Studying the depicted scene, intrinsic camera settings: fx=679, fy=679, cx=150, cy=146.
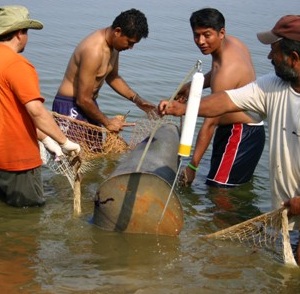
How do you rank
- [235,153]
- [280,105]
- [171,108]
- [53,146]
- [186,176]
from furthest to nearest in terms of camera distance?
[186,176]
[235,153]
[53,146]
[171,108]
[280,105]

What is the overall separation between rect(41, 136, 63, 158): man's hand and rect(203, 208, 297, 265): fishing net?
1626mm

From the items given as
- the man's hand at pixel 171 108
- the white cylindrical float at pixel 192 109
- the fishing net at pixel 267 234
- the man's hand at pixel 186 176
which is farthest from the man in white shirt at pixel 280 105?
the man's hand at pixel 186 176

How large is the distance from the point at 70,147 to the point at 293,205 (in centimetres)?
214

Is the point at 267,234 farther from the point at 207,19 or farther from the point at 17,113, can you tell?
the point at 17,113

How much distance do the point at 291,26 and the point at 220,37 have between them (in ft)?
6.80

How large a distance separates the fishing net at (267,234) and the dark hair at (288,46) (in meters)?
1.29

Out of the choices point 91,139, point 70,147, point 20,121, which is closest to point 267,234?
point 70,147

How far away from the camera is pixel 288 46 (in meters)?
5.27

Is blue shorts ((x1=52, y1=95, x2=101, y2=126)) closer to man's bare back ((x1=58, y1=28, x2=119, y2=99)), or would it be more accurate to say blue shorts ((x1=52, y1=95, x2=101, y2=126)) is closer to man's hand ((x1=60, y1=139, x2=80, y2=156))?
man's bare back ((x1=58, y1=28, x2=119, y2=99))

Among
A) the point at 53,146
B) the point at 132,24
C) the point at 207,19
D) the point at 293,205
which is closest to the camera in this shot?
the point at 293,205

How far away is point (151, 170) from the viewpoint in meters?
6.23

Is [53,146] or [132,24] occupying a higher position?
[132,24]

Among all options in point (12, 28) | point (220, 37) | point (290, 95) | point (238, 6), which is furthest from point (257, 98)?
point (238, 6)

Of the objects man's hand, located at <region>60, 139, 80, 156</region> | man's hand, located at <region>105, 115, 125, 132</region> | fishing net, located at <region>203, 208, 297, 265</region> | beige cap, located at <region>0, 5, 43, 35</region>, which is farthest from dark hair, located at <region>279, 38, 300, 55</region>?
man's hand, located at <region>105, 115, 125, 132</region>
